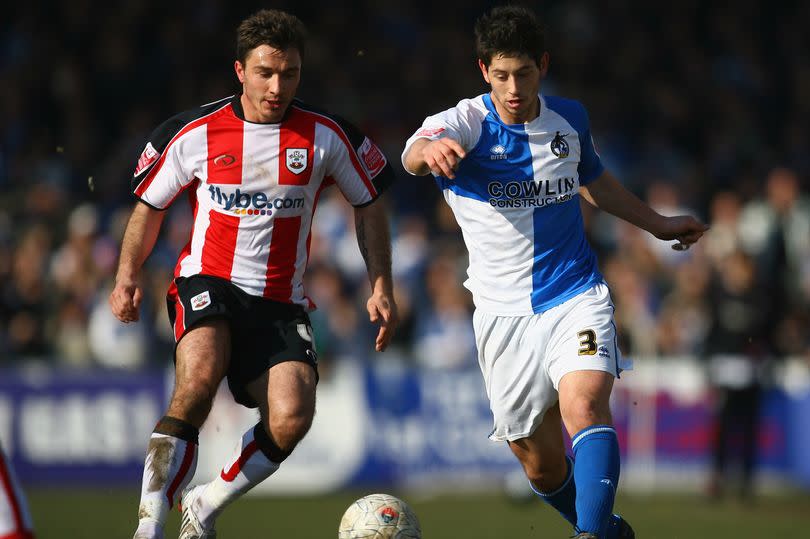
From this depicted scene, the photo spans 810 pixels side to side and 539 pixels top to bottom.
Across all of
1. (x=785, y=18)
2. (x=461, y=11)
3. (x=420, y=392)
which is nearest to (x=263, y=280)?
(x=420, y=392)

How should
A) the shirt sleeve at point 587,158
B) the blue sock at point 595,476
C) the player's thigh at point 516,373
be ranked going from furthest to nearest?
the shirt sleeve at point 587,158 → the player's thigh at point 516,373 → the blue sock at point 595,476

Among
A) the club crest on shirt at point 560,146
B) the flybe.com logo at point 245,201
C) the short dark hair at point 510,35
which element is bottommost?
the flybe.com logo at point 245,201

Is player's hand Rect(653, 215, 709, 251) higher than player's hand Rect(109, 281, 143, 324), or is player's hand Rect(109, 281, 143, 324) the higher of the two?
player's hand Rect(653, 215, 709, 251)

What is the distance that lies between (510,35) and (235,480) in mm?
2636

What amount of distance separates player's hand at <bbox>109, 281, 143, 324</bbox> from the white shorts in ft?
5.78

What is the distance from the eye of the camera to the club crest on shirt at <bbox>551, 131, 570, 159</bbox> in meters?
6.90

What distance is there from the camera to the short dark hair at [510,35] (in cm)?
659

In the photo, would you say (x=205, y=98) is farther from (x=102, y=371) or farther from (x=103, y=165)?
(x=102, y=371)

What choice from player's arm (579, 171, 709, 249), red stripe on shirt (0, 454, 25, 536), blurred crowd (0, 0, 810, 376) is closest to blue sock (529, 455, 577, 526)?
player's arm (579, 171, 709, 249)

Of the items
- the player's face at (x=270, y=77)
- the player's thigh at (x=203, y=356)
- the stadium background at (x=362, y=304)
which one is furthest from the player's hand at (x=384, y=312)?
the stadium background at (x=362, y=304)

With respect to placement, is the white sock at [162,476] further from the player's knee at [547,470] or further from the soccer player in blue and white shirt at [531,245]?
the player's knee at [547,470]

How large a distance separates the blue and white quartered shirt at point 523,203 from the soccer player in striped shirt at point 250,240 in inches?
23.2

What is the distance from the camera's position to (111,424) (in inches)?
562

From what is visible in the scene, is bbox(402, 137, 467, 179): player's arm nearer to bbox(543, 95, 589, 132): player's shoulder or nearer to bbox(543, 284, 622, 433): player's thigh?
bbox(543, 95, 589, 132): player's shoulder
